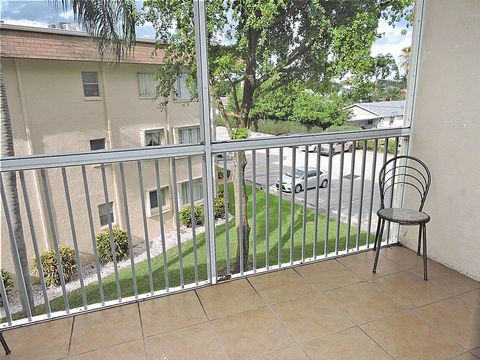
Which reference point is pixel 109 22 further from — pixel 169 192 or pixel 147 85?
pixel 169 192

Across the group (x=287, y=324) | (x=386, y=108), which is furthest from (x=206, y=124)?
(x=386, y=108)

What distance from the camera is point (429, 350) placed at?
67.0 inches

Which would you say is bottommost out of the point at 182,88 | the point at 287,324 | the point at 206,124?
the point at 287,324

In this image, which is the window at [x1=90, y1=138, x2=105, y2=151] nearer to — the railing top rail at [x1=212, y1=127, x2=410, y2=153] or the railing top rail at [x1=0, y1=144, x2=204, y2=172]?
the railing top rail at [x1=0, y1=144, x2=204, y2=172]

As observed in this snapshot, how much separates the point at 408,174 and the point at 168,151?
1965mm

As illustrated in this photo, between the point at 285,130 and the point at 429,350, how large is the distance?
5.02 feet

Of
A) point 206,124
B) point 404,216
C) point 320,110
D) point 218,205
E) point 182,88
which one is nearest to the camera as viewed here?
point 206,124

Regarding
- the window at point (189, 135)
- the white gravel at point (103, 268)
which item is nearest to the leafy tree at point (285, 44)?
the window at point (189, 135)

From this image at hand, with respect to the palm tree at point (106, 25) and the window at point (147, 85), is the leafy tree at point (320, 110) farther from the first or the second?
the palm tree at point (106, 25)

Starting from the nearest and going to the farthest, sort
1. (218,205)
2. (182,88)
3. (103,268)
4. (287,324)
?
(287,324), (182,88), (218,205), (103,268)

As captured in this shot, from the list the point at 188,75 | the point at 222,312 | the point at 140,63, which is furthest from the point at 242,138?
the point at 222,312

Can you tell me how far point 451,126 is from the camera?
235 centimetres

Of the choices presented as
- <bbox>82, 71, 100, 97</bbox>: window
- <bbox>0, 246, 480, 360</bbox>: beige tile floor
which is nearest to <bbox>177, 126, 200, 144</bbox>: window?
<bbox>82, 71, 100, 97</bbox>: window

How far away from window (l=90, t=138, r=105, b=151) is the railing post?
58cm
